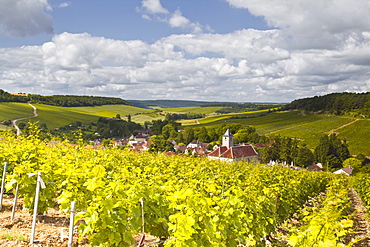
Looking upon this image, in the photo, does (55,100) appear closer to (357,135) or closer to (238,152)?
(238,152)

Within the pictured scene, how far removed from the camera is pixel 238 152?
56594 millimetres

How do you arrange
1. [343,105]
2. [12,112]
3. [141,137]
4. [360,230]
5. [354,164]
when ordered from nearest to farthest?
[360,230] < [354,164] < [12,112] < [141,137] < [343,105]

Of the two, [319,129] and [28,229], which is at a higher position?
[28,229]

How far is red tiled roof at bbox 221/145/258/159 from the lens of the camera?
54138mm

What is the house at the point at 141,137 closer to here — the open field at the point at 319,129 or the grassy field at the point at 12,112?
the grassy field at the point at 12,112

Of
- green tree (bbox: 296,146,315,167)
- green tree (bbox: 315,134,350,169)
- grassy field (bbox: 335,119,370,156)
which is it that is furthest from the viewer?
grassy field (bbox: 335,119,370,156)

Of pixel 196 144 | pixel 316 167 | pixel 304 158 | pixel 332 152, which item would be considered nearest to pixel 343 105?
pixel 332 152

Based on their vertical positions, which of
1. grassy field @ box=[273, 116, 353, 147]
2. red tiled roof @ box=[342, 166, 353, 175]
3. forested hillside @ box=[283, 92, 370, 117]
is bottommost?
red tiled roof @ box=[342, 166, 353, 175]

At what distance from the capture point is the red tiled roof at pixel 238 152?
178ft

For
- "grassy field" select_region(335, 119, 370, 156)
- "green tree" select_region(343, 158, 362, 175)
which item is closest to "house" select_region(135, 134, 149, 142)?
"grassy field" select_region(335, 119, 370, 156)

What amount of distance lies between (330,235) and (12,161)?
26.5 ft

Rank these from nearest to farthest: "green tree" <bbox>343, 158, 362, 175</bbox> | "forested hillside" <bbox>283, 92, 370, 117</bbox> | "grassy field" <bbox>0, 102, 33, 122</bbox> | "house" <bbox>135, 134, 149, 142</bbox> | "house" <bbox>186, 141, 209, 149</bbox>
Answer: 1. "green tree" <bbox>343, 158, 362, 175</bbox>
2. "grassy field" <bbox>0, 102, 33, 122</bbox>
3. "house" <bbox>186, 141, 209, 149</bbox>
4. "house" <bbox>135, 134, 149, 142</bbox>
5. "forested hillside" <bbox>283, 92, 370, 117</bbox>

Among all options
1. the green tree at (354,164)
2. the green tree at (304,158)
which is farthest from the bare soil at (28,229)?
the green tree at (354,164)

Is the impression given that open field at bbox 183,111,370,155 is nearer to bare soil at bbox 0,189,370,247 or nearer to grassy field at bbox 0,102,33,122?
bare soil at bbox 0,189,370,247
